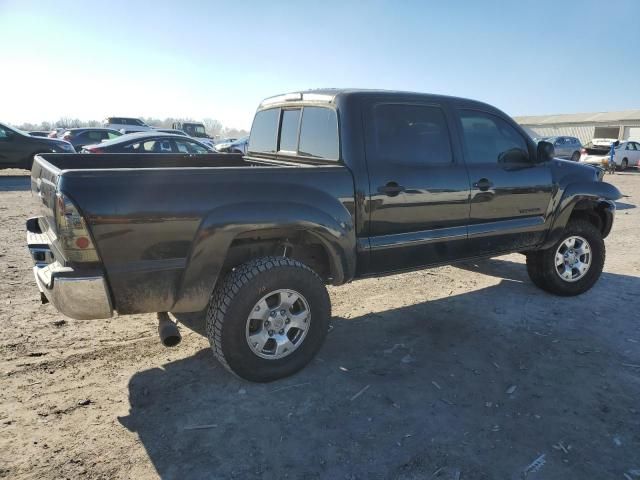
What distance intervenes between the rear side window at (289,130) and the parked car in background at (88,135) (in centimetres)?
1696

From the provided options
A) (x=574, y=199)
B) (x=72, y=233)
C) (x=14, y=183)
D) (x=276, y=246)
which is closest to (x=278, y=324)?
(x=276, y=246)

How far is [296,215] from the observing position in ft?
10.2

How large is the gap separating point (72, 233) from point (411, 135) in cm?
260

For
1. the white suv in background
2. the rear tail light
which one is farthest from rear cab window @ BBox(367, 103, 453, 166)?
the white suv in background

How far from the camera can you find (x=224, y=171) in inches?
116

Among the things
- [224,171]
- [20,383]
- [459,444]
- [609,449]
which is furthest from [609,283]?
[20,383]

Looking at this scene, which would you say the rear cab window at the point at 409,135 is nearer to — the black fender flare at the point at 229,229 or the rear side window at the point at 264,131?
the black fender flare at the point at 229,229

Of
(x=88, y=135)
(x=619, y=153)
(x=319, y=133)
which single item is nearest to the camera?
(x=319, y=133)

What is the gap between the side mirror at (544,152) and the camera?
4480 mm

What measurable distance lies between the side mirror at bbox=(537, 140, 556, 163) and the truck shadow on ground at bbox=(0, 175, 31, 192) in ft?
40.9

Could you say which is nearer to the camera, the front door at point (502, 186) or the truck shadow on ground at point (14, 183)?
the front door at point (502, 186)

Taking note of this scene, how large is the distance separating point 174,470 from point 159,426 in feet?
1.35

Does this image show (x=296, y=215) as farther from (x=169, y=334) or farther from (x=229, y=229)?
(x=169, y=334)

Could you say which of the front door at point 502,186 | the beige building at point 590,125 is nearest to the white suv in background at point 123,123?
the front door at point 502,186
